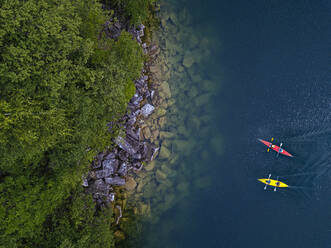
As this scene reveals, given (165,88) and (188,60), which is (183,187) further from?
(188,60)

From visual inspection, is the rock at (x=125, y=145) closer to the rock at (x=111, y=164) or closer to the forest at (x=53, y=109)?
the rock at (x=111, y=164)

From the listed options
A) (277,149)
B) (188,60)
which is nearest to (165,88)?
(188,60)

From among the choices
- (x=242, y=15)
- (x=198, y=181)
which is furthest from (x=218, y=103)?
(x=242, y=15)

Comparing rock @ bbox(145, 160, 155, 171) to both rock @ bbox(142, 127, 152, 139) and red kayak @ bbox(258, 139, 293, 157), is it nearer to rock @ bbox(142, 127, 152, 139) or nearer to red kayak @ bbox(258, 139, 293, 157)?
rock @ bbox(142, 127, 152, 139)

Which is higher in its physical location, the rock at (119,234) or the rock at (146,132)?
the rock at (146,132)

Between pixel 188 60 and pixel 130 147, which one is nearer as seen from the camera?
pixel 130 147

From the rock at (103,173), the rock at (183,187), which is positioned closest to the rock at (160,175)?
the rock at (183,187)

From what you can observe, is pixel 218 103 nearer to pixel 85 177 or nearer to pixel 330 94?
pixel 330 94
